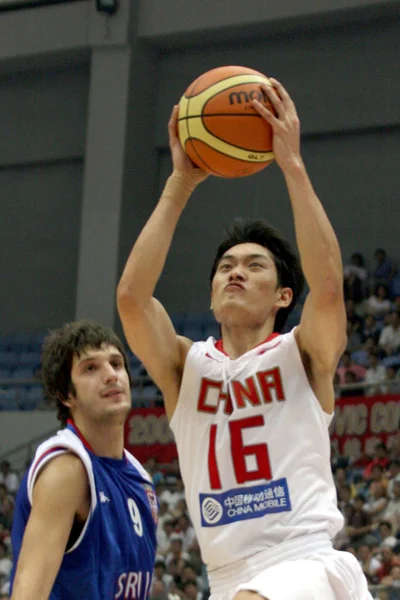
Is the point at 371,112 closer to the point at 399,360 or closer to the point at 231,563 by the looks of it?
the point at 399,360

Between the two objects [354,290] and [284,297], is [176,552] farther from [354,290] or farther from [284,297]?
[284,297]

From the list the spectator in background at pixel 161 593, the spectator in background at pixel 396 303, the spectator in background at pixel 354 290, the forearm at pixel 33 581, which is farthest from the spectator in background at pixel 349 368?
the forearm at pixel 33 581

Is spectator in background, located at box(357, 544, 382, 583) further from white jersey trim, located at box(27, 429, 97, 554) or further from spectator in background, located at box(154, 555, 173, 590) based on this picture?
white jersey trim, located at box(27, 429, 97, 554)

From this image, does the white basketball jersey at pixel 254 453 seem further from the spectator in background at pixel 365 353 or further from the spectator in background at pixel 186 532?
the spectator in background at pixel 365 353

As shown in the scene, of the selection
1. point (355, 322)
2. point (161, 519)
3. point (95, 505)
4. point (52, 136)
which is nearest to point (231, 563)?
point (95, 505)

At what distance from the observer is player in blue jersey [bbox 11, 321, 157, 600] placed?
126 inches

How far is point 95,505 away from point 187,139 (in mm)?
1351

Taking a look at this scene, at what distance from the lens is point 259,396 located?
3598mm

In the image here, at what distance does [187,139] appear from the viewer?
12.4 feet

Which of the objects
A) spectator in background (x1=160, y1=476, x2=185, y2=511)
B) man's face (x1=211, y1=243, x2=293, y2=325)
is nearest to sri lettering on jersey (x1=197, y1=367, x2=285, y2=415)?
man's face (x1=211, y1=243, x2=293, y2=325)

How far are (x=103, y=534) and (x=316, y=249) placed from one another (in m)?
1.19

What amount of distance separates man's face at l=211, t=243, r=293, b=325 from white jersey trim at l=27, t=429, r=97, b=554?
0.71 m

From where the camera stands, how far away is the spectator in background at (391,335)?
13195mm

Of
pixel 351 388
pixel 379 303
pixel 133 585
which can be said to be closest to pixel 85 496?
pixel 133 585
